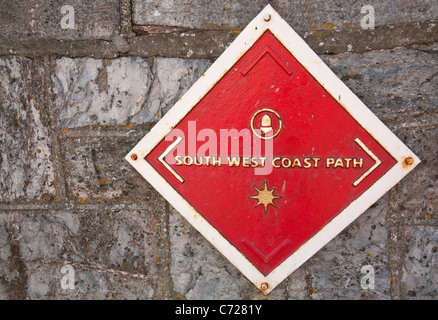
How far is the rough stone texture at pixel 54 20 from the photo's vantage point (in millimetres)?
1171

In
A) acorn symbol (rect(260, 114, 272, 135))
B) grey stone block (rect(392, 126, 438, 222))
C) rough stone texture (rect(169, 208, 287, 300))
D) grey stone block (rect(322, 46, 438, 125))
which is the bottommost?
rough stone texture (rect(169, 208, 287, 300))

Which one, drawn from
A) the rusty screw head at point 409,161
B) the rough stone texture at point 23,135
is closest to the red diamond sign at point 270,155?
the rusty screw head at point 409,161

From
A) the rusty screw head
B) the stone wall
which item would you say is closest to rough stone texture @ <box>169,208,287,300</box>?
the stone wall

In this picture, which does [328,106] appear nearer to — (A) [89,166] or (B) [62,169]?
(A) [89,166]

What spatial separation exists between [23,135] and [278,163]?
0.99 metres

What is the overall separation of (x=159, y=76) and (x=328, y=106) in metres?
0.61

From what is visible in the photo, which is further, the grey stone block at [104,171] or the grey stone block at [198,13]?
the grey stone block at [104,171]

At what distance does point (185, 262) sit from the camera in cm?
125

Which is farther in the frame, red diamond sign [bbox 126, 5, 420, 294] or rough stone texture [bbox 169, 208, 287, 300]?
rough stone texture [bbox 169, 208, 287, 300]

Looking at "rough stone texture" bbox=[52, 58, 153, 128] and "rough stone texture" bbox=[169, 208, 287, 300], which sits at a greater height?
"rough stone texture" bbox=[52, 58, 153, 128]

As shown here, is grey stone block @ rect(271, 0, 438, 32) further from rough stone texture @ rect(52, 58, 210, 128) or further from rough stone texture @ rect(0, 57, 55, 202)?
rough stone texture @ rect(0, 57, 55, 202)

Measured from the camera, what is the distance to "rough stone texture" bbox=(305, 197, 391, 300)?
3.87ft

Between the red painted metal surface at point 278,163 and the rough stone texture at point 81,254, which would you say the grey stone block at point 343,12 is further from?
the rough stone texture at point 81,254

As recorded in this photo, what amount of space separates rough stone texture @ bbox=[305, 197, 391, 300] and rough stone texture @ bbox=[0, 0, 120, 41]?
3.73 feet
